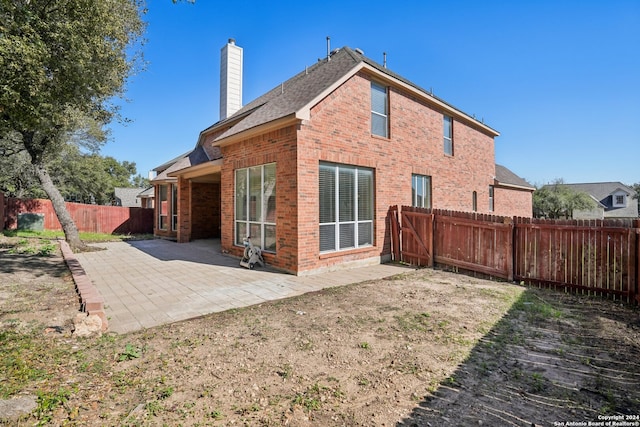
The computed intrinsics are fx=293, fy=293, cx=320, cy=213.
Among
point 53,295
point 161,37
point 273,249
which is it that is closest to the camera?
point 53,295

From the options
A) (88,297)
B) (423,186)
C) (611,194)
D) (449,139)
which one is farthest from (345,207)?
(611,194)

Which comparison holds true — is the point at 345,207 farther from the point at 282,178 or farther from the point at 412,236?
the point at 412,236

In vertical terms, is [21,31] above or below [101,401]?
above

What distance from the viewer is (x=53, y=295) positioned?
228 inches

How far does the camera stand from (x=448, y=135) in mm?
13539

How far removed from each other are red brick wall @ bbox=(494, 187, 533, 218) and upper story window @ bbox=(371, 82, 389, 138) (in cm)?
1127

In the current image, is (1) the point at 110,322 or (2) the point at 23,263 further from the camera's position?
(2) the point at 23,263

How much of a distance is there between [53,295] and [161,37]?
9872 millimetres

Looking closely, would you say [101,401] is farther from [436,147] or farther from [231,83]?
[231,83]

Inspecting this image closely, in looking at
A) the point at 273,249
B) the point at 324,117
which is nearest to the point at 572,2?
the point at 324,117

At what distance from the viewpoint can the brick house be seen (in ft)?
25.8

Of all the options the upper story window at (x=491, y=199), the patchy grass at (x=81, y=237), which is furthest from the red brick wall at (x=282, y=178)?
Answer: the upper story window at (x=491, y=199)

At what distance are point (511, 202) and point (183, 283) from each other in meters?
20.3

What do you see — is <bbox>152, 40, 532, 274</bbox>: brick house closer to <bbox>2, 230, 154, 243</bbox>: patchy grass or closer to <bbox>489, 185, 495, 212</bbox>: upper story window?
<bbox>489, 185, 495, 212</bbox>: upper story window
